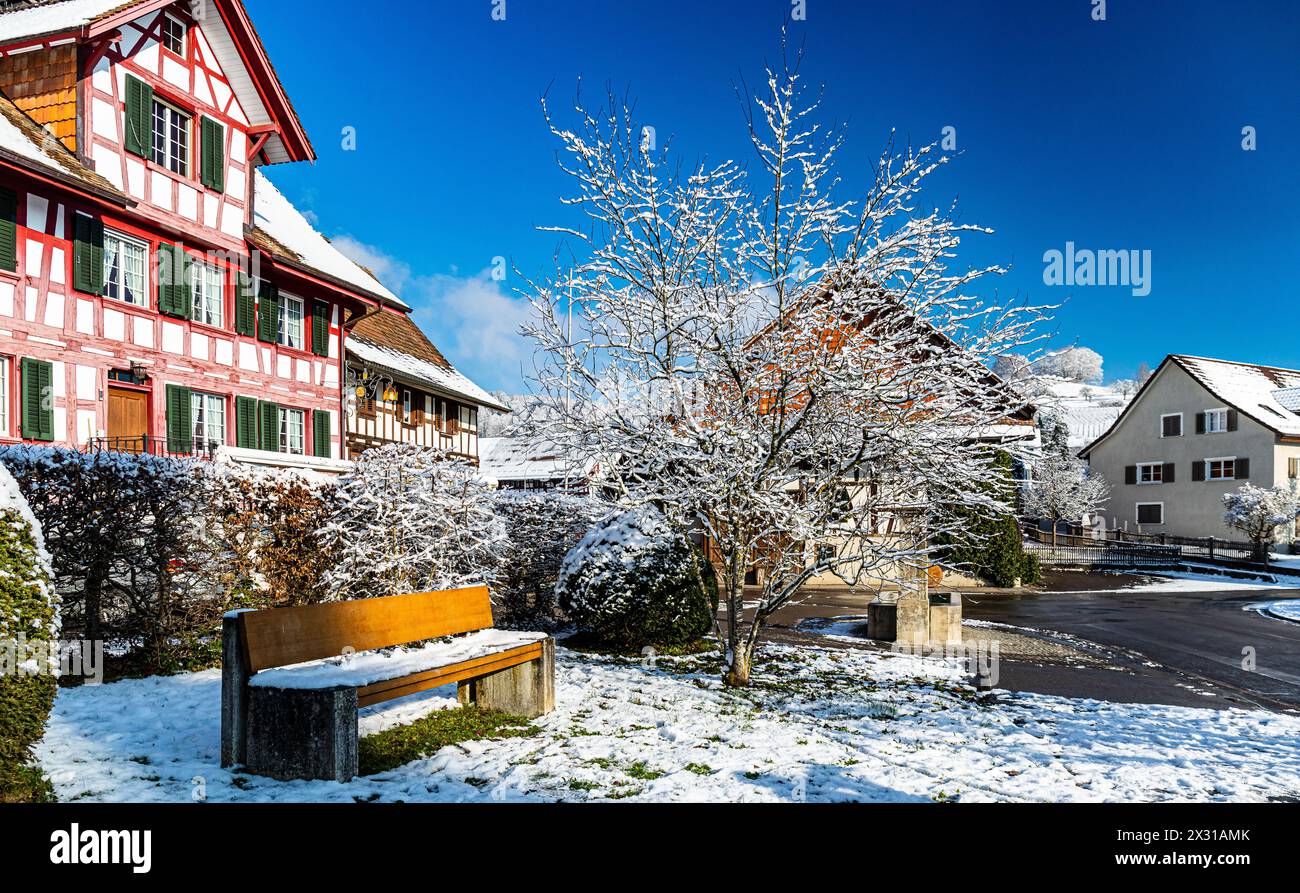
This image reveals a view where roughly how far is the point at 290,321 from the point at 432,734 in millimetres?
14495

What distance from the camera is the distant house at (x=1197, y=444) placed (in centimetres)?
3469

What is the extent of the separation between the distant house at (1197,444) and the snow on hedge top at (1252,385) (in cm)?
5

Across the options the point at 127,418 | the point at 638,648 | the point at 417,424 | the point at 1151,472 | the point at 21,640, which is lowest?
the point at 638,648

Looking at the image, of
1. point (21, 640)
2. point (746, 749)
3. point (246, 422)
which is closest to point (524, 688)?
point (746, 749)

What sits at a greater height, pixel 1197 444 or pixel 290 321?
pixel 290 321

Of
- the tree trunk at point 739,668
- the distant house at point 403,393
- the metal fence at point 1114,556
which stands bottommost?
the metal fence at point 1114,556

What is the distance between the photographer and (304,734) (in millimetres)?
4555

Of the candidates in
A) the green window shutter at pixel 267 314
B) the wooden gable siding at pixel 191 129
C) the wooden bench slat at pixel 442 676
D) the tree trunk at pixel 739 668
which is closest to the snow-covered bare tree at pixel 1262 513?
the tree trunk at pixel 739 668

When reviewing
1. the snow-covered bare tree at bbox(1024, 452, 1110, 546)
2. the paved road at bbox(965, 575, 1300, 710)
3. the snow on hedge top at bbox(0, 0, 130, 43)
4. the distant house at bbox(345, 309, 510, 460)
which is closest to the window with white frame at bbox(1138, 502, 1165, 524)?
the snow-covered bare tree at bbox(1024, 452, 1110, 546)

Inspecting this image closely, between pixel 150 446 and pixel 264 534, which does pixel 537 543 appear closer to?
pixel 264 534

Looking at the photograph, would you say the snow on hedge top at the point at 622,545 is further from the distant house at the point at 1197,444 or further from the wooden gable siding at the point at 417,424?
the distant house at the point at 1197,444

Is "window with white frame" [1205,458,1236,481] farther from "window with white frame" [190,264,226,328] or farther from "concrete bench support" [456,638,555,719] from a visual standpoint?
"window with white frame" [190,264,226,328]
